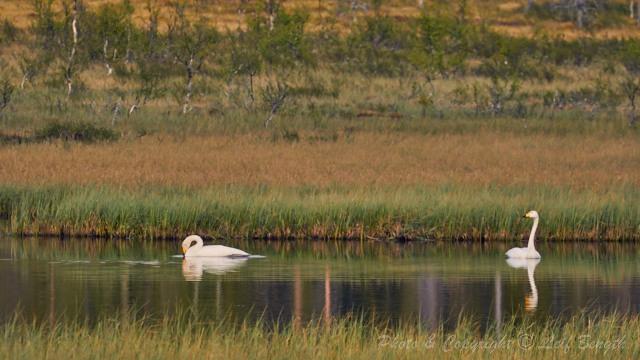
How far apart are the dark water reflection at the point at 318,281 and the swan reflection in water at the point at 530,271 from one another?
2 cm

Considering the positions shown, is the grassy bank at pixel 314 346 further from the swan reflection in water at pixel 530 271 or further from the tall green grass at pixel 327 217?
the tall green grass at pixel 327 217

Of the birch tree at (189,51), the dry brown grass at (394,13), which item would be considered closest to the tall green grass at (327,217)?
the birch tree at (189,51)

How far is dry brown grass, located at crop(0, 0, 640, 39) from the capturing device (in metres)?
72.9

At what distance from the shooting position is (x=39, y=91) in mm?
43938

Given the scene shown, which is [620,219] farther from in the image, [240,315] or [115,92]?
[115,92]

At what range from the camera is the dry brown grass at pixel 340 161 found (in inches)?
1033

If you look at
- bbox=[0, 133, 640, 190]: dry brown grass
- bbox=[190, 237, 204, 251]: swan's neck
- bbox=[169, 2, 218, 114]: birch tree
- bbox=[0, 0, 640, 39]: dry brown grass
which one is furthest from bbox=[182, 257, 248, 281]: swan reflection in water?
bbox=[0, 0, 640, 39]: dry brown grass

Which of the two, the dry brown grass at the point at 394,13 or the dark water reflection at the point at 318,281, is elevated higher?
the dry brown grass at the point at 394,13

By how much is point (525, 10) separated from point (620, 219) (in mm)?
62821

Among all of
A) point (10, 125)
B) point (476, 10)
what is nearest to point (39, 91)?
point (10, 125)

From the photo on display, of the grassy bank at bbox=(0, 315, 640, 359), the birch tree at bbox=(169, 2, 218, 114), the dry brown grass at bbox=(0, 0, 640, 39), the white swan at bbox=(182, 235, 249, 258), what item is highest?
the dry brown grass at bbox=(0, 0, 640, 39)

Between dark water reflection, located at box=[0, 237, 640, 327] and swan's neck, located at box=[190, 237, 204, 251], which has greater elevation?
swan's neck, located at box=[190, 237, 204, 251]

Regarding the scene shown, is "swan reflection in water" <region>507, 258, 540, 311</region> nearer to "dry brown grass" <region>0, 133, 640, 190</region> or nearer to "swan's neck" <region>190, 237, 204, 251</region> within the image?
"swan's neck" <region>190, 237, 204, 251</region>

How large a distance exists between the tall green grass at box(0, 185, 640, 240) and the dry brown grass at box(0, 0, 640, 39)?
4785 cm
